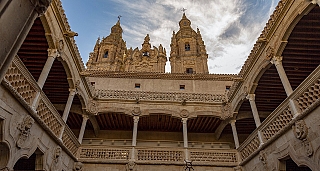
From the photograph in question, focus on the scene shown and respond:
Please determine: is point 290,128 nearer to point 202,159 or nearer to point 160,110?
point 202,159

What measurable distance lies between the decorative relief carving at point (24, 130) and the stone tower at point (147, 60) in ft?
64.5

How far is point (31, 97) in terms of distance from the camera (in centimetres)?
694

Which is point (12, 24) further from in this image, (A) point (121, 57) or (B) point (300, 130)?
(A) point (121, 57)

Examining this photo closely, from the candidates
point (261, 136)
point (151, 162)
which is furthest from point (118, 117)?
point (261, 136)

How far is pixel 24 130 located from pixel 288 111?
27.2ft

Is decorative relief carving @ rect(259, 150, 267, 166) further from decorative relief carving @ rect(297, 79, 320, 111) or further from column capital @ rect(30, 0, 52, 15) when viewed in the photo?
column capital @ rect(30, 0, 52, 15)

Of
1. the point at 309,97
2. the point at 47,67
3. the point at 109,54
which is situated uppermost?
the point at 109,54

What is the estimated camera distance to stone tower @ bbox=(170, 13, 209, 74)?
25.8 metres

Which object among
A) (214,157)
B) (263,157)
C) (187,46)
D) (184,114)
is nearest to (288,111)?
(263,157)

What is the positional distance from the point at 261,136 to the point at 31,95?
8.69m

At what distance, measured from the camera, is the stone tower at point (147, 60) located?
26641 millimetres

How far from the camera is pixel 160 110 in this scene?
1323cm

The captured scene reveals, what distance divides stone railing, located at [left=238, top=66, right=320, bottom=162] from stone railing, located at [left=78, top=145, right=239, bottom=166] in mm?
1535

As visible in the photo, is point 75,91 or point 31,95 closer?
point 31,95
